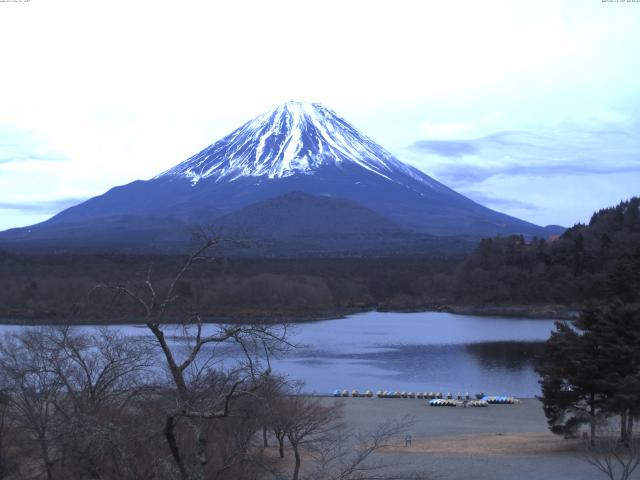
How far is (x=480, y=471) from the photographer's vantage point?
46.7 feet

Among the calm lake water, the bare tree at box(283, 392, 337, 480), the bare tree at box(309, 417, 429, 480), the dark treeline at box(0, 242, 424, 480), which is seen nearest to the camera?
the dark treeline at box(0, 242, 424, 480)

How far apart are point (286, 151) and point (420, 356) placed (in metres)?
133

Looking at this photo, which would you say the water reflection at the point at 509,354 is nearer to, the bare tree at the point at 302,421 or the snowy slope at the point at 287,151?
the bare tree at the point at 302,421

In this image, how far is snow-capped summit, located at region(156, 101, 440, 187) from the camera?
164 metres

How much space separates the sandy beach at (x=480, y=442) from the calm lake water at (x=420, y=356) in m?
3.12

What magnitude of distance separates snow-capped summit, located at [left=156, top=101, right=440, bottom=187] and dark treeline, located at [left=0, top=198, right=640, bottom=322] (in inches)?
3386

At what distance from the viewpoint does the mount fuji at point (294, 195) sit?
130 meters

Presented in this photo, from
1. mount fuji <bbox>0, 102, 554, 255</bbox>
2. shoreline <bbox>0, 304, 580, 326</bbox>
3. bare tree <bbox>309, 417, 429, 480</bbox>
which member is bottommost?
bare tree <bbox>309, 417, 429, 480</bbox>

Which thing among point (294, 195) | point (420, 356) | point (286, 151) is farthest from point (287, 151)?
point (420, 356)

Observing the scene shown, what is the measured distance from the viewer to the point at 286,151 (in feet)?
546

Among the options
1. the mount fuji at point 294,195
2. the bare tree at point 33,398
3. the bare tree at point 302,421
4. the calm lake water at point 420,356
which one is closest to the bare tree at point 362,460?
the bare tree at point 302,421

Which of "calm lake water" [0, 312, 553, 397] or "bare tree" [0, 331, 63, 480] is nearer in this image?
"bare tree" [0, 331, 63, 480]

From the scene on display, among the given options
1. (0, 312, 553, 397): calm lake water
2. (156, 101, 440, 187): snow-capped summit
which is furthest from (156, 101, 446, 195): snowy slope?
(0, 312, 553, 397): calm lake water

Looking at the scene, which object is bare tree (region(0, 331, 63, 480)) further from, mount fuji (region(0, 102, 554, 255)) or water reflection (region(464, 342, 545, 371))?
mount fuji (region(0, 102, 554, 255))
